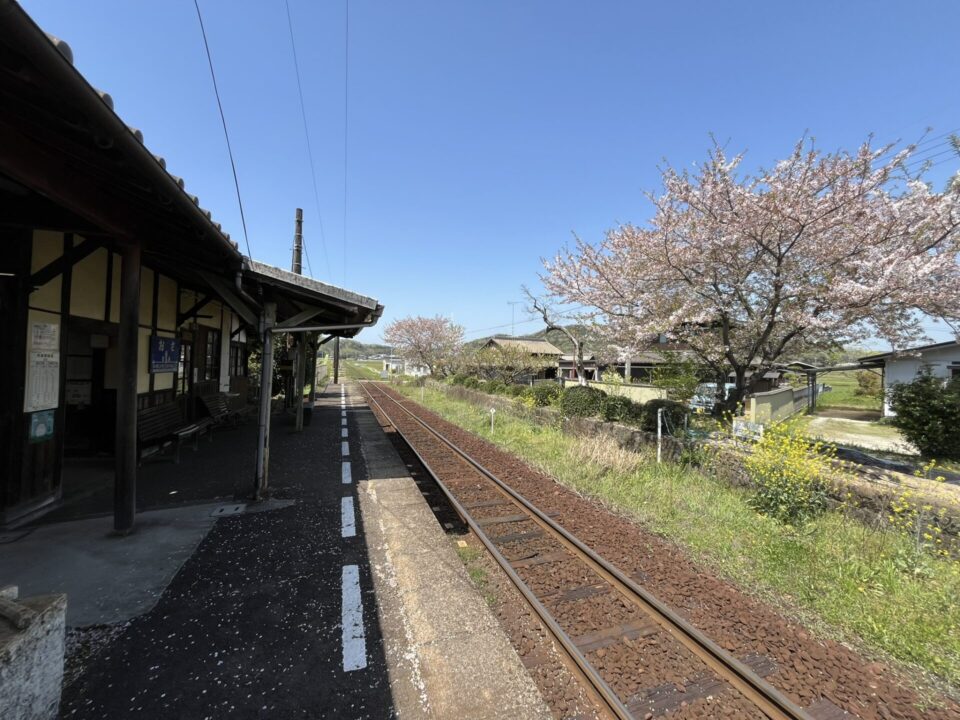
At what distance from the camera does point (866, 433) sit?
1316 cm

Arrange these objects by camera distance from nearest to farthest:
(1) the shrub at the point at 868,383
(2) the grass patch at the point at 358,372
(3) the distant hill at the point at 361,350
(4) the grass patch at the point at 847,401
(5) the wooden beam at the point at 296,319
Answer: (5) the wooden beam at the point at 296,319, (4) the grass patch at the point at 847,401, (1) the shrub at the point at 868,383, (2) the grass patch at the point at 358,372, (3) the distant hill at the point at 361,350

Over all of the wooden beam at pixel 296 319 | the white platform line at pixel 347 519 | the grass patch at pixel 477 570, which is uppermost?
the wooden beam at pixel 296 319

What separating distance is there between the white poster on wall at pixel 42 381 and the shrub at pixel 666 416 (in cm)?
961

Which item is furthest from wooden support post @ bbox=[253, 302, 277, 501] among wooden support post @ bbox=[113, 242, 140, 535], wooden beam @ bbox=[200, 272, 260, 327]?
wooden support post @ bbox=[113, 242, 140, 535]

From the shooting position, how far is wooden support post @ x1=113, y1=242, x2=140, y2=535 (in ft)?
13.8

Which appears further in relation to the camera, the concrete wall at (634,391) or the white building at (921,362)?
the white building at (921,362)

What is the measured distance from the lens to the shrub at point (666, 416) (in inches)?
319

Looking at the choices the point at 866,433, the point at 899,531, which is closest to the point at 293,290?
the point at 899,531

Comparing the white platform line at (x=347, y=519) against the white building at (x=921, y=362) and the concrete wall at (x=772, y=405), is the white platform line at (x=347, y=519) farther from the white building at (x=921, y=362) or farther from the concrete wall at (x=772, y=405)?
the white building at (x=921, y=362)

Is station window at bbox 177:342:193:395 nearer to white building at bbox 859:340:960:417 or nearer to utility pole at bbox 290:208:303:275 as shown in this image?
utility pole at bbox 290:208:303:275

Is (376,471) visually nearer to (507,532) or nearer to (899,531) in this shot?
(507,532)

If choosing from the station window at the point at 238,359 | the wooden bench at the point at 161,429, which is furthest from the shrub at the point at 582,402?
the station window at the point at 238,359

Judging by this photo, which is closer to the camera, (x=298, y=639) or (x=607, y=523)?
(x=298, y=639)

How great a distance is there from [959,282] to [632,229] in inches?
215
